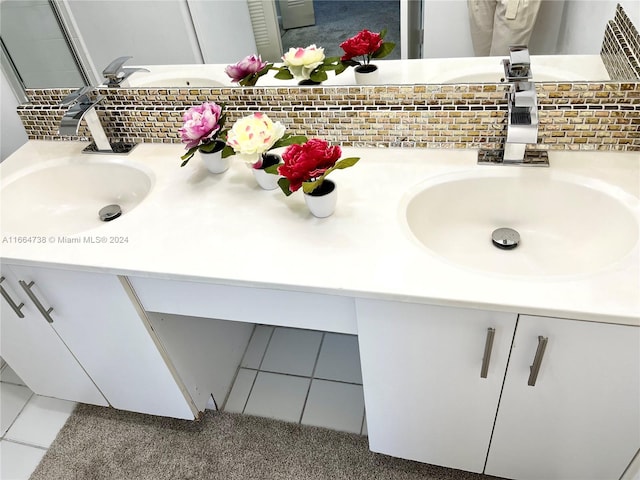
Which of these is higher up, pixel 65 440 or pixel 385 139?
pixel 385 139

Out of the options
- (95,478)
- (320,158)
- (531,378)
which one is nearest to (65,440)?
(95,478)

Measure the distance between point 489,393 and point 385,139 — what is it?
0.67 meters

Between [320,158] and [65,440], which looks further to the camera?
[65,440]

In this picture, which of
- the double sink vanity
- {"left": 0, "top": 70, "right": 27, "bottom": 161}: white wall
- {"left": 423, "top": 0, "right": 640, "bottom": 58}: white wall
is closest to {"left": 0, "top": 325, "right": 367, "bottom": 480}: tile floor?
the double sink vanity

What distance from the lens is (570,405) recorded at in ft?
3.27

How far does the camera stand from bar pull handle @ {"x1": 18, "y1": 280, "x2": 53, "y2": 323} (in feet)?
3.90

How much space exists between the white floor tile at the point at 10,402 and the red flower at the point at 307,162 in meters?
1.42

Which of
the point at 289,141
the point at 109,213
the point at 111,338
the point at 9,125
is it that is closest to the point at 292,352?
the point at 111,338

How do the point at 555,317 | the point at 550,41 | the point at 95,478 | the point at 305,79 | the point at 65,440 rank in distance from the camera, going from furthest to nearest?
the point at 65,440, the point at 95,478, the point at 305,79, the point at 550,41, the point at 555,317

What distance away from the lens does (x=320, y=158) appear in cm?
99

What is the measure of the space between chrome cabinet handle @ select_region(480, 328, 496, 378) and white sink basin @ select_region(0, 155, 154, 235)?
3.08ft

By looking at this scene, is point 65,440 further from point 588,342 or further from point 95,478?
point 588,342

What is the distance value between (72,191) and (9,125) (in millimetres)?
417

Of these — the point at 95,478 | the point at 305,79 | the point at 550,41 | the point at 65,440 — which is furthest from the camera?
the point at 65,440
